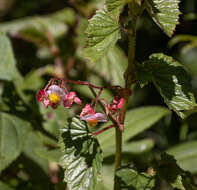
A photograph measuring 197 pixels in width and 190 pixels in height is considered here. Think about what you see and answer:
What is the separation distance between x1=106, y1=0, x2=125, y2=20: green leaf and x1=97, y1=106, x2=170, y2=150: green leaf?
76 cm

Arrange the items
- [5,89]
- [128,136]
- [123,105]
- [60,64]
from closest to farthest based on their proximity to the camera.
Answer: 1. [123,105]
2. [128,136]
3. [5,89]
4. [60,64]

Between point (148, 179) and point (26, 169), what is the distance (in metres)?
0.72

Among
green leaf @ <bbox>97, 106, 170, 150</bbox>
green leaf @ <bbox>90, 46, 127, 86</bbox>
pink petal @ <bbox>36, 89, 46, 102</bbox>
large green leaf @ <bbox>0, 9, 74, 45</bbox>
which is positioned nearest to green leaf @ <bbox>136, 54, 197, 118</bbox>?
pink petal @ <bbox>36, 89, 46, 102</bbox>

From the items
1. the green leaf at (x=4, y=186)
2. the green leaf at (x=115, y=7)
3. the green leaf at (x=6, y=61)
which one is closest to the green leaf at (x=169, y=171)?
the green leaf at (x=115, y=7)

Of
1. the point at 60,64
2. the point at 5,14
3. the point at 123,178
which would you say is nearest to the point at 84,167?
the point at 123,178

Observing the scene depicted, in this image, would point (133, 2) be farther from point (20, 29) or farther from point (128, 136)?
point (20, 29)

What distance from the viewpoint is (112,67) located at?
79.0 inches

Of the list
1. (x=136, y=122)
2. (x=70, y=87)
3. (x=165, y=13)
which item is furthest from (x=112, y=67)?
(x=165, y=13)

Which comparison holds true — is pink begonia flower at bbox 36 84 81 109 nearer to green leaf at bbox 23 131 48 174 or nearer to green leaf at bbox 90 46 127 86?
green leaf at bbox 23 131 48 174

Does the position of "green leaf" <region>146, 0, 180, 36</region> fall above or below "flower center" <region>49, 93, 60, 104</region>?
above

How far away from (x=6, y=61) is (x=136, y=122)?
→ 641mm

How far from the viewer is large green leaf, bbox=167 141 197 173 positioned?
1.62m

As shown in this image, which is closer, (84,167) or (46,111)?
(84,167)

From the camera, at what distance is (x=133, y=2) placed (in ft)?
2.75
